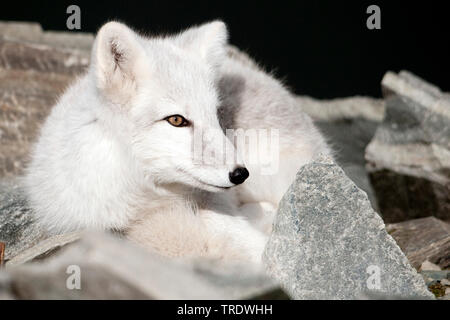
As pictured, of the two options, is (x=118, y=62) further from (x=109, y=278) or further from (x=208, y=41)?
(x=109, y=278)

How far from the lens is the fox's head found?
7.71ft

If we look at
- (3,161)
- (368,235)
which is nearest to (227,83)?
(368,235)

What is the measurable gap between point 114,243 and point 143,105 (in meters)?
0.86

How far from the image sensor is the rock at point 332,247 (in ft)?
6.94

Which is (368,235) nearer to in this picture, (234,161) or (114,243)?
(234,161)

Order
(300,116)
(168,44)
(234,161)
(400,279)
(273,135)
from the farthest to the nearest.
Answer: (300,116), (273,135), (168,44), (234,161), (400,279)

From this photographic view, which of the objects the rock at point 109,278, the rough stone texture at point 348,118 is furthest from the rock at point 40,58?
the rock at point 109,278

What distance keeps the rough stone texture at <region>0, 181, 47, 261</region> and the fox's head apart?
0.86 m

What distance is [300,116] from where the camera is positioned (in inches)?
135

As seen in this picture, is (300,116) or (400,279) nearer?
(400,279)

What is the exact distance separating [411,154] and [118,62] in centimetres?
225

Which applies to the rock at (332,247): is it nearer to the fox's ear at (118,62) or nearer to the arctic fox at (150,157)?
the arctic fox at (150,157)

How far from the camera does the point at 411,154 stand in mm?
3994

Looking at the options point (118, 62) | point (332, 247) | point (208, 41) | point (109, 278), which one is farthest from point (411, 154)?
point (109, 278)
